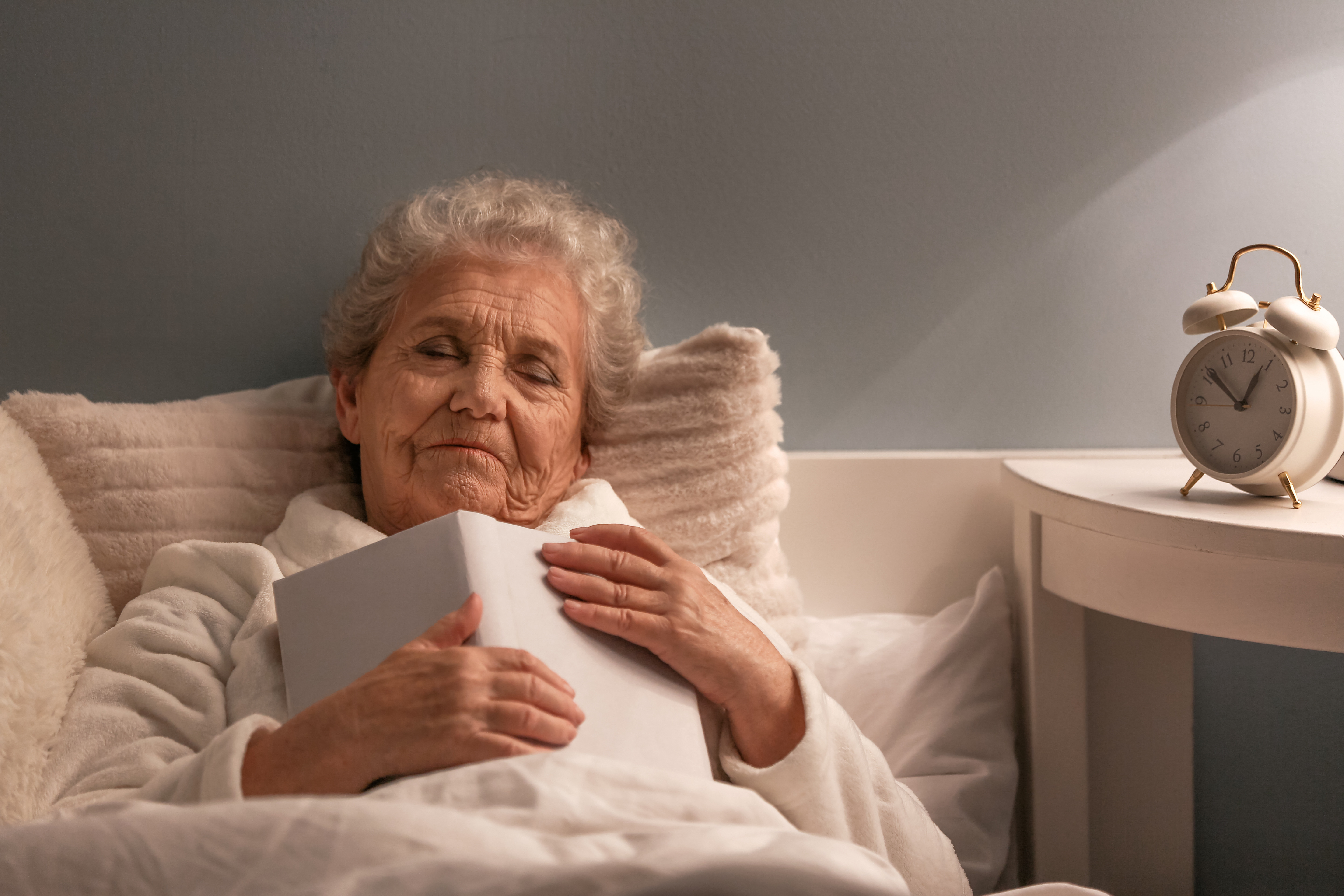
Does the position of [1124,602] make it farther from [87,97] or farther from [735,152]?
[87,97]

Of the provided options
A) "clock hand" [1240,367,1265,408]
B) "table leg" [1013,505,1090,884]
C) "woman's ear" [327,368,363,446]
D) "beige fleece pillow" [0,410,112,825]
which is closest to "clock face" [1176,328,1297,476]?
"clock hand" [1240,367,1265,408]

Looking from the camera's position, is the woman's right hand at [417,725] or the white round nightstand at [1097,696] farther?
the white round nightstand at [1097,696]

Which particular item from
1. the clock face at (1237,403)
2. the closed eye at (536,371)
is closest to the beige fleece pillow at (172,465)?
the closed eye at (536,371)

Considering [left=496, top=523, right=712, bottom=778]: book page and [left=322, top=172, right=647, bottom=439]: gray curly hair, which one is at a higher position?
[left=322, top=172, right=647, bottom=439]: gray curly hair

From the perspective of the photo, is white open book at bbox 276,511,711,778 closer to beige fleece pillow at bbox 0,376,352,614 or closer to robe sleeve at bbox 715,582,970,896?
robe sleeve at bbox 715,582,970,896

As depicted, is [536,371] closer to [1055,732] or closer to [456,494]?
[456,494]

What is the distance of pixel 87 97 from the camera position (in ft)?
4.23

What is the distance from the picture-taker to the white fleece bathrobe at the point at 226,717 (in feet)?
2.68

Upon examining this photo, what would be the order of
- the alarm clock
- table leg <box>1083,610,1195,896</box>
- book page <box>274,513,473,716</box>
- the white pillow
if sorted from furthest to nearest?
table leg <box>1083,610,1195,896</box> → the white pillow → the alarm clock → book page <box>274,513,473,716</box>

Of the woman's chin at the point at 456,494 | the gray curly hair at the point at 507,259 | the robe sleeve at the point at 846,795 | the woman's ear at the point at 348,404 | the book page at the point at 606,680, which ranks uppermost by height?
the gray curly hair at the point at 507,259

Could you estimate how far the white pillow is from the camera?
108 cm

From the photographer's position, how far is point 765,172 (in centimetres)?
135

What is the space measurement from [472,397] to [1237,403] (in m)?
0.89

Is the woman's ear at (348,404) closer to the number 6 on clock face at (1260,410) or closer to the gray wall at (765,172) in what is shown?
the gray wall at (765,172)
